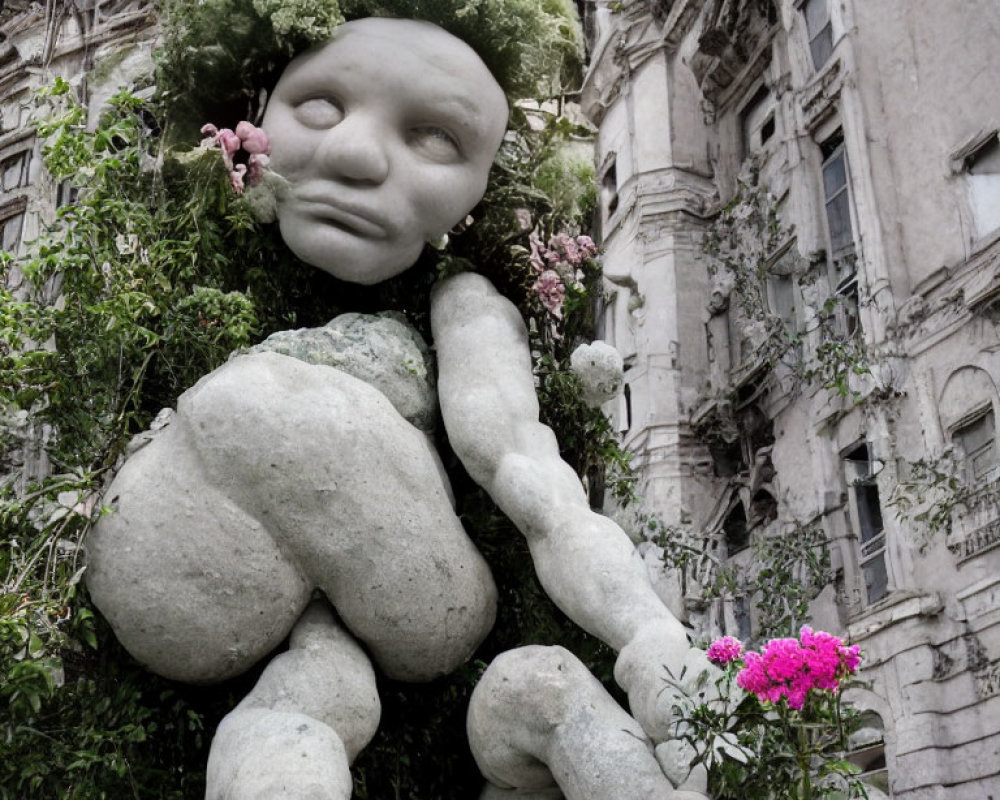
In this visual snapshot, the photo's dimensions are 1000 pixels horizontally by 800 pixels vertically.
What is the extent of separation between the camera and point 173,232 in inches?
94.0

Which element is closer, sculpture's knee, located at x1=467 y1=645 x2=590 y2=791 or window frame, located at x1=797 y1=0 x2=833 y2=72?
sculpture's knee, located at x1=467 y1=645 x2=590 y2=791

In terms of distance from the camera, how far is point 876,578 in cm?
717

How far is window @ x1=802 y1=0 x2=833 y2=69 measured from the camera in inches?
341

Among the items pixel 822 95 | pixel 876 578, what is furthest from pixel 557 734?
pixel 822 95

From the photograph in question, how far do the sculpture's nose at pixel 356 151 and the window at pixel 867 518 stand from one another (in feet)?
17.4

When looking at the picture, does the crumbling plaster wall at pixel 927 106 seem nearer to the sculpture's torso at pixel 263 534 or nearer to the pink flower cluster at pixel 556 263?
the pink flower cluster at pixel 556 263

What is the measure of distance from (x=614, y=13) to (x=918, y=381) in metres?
5.76

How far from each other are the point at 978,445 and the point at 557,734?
5.29 m

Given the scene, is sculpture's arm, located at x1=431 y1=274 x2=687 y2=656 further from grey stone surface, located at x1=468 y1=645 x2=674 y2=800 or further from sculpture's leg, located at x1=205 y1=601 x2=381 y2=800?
sculpture's leg, located at x1=205 y1=601 x2=381 y2=800

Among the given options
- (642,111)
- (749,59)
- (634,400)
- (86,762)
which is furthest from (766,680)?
(642,111)

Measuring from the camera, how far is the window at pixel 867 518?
23.3ft

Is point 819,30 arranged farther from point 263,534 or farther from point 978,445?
point 263,534

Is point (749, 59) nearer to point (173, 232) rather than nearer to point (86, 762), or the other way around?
point (173, 232)

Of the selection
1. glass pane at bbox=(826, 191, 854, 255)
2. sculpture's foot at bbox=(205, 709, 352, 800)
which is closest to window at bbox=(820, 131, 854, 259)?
glass pane at bbox=(826, 191, 854, 255)
